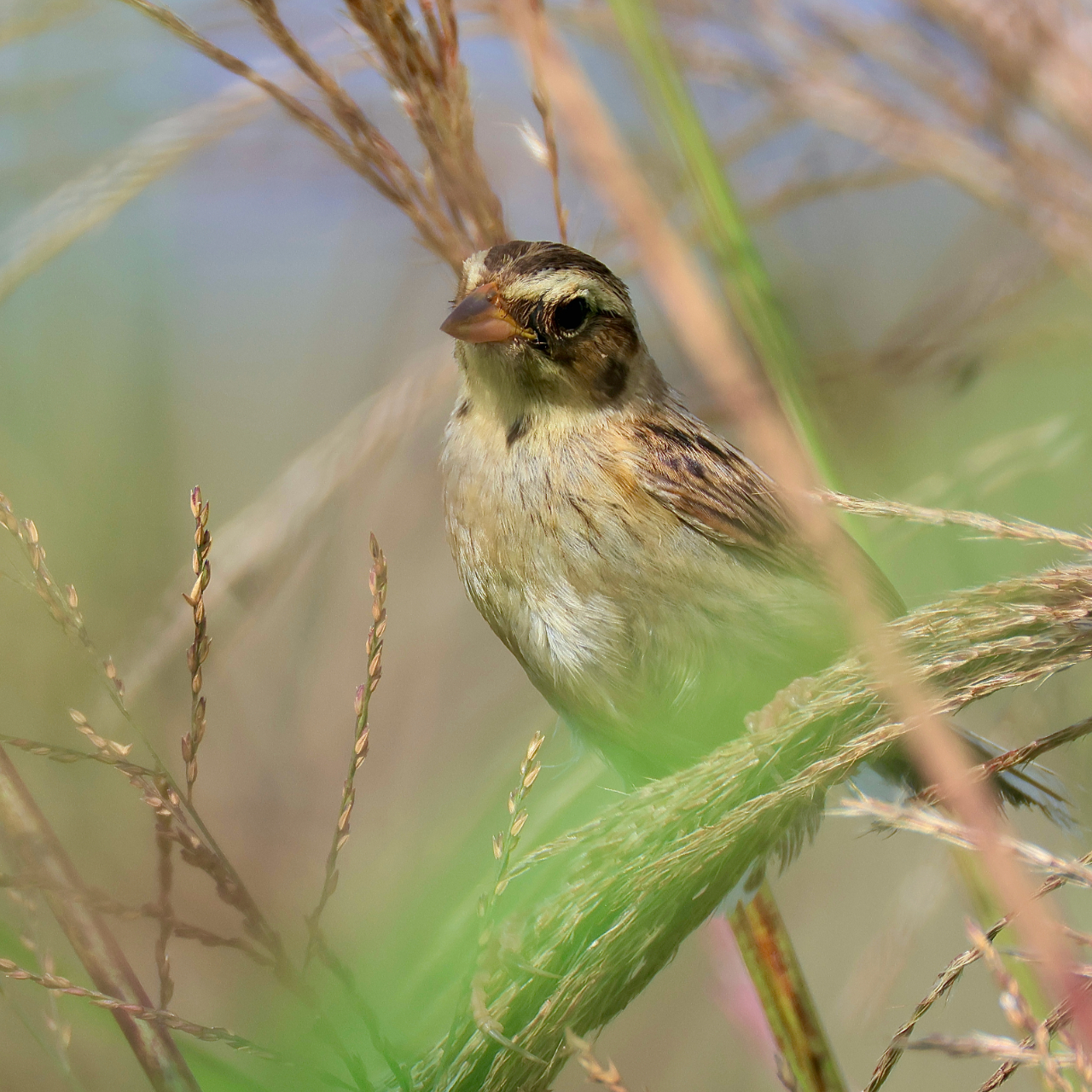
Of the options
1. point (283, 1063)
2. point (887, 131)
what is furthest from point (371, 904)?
point (887, 131)

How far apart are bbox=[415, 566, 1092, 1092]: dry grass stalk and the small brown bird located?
26.9 inches

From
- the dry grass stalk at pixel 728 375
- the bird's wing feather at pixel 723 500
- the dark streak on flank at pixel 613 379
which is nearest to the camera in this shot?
the dry grass stalk at pixel 728 375

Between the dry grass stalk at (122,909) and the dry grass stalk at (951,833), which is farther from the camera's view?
the dry grass stalk at (122,909)

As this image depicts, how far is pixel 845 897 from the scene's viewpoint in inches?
171

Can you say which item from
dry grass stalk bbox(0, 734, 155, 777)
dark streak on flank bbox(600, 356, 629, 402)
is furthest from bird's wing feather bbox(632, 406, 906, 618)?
dry grass stalk bbox(0, 734, 155, 777)

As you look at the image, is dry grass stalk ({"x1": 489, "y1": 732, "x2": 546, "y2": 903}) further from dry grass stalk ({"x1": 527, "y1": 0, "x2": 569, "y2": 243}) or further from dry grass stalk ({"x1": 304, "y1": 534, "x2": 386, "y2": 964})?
dry grass stalk ({"x1": 527, "y1": 0, "x2": 569, "y2": 243})

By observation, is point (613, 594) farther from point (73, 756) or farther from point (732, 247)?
point (73, 756)

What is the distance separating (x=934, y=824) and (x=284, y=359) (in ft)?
13.8

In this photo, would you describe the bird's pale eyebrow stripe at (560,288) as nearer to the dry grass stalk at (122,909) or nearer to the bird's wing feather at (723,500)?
the bird's wing feather at (723,500)

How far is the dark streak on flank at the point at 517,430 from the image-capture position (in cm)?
235

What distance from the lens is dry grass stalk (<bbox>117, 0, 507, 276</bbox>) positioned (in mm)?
1657

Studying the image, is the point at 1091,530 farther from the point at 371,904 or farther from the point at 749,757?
the point at 371,904

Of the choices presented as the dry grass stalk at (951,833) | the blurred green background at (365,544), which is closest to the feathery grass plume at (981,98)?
the blurred green background at (365,544)

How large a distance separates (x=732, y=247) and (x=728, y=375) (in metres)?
0.64
